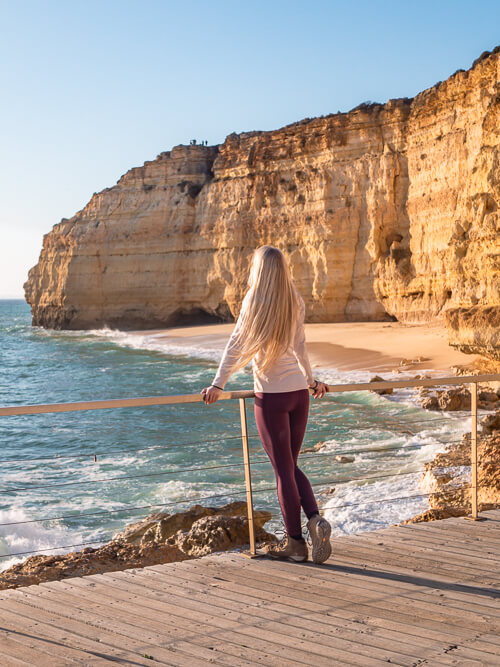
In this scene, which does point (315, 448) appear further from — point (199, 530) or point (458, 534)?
point (458, 534)

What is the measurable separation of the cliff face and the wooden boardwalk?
11.8 metres

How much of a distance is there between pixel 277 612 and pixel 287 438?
879 mm

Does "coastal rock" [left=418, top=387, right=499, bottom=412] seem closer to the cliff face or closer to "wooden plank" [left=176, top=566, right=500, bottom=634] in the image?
the cliff face

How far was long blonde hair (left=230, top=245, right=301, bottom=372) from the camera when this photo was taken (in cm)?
327

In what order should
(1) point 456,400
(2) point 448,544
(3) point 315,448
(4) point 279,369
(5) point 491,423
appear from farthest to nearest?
(1) point 456,400
(3) point 315,448
(5) point 491,423
(2) point 448,544
(4) point 279,369

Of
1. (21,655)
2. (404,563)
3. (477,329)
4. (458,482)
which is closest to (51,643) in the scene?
(21,655)

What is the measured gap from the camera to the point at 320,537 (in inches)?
139

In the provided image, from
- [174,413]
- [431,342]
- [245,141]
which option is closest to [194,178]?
[245,141]

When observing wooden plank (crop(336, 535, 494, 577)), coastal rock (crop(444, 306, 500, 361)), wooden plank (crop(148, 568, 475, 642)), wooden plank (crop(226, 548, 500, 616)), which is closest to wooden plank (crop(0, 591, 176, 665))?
wooden plank (crop(148, 568, 475, 642))

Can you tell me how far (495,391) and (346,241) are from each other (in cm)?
2240

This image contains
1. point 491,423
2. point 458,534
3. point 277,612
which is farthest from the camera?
point 491,423

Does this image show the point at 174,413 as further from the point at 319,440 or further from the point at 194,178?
the point at 194,178

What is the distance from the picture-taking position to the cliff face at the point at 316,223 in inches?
980

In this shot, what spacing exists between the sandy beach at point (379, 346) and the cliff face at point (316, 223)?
75.7 inches
